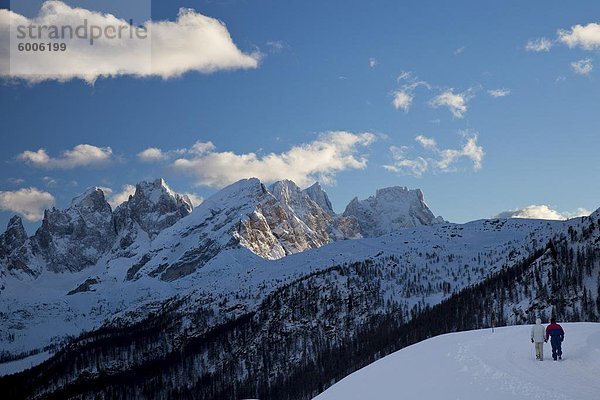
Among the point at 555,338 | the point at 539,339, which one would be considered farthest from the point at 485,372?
the point at 555,338

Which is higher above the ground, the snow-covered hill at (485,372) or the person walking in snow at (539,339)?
the person walking in snow at (539,339)

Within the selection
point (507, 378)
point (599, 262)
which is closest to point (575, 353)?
point (507, 378)

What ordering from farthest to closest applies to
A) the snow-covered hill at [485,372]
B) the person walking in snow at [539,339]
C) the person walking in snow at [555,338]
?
1. the person walking in snow at [539,339]
2. the person walking in snow at [555,338]
3. the snow-covered hill at [485,372]

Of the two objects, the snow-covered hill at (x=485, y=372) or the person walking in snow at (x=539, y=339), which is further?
the person walking in snow at (x=539, y=339)

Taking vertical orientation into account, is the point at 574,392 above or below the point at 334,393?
above

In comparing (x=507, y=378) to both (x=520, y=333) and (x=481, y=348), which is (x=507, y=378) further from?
(x=520, y=333)

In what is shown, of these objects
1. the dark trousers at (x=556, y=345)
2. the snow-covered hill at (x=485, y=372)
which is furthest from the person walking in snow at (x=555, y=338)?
the snow-covered hill at (x=485, y=372)

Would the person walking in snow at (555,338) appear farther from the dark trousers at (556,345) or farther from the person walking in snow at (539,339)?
the person walking in snow at (539,339)

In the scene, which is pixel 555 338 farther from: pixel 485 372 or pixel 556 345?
pixel 485 372

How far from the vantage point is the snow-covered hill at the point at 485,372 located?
21087 millimetres

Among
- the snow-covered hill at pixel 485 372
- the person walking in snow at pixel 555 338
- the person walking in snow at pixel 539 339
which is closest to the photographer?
the snow-covered hill at pixel 485 372

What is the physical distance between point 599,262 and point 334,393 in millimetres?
190744

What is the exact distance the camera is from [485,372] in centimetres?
2433

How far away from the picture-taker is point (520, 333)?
35.9m
